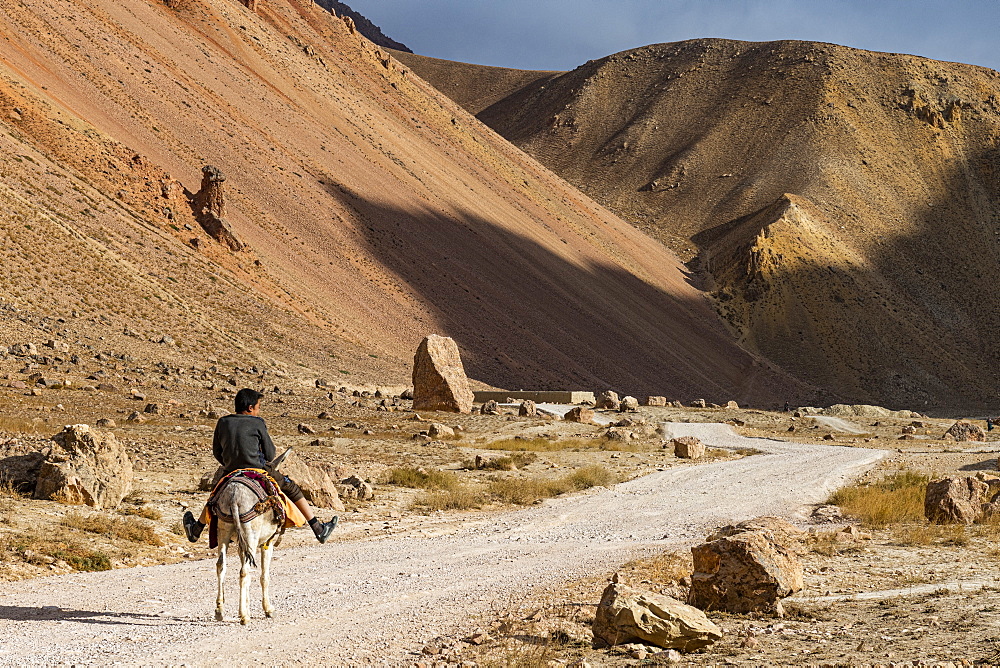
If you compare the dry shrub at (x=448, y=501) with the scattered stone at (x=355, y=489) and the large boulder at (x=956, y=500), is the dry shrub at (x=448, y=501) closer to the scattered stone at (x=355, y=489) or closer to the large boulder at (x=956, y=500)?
the scattered stone at (x=355, y=489)

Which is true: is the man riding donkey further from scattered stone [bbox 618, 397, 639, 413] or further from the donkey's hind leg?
scattered stone [bbox 618, 397, 639, 413]

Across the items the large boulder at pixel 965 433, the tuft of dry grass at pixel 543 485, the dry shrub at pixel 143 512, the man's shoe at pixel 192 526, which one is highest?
the man's shoe at pixel 192 526

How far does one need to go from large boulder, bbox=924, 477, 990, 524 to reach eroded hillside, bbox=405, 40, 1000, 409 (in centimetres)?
6565

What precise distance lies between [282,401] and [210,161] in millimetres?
26546

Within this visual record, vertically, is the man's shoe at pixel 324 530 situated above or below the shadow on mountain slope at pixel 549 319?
below

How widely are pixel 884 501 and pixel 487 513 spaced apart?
21.2 ft

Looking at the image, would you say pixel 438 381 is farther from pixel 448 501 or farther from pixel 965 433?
pixel 965 433

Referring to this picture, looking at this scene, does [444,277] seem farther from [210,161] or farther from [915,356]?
[915,356]

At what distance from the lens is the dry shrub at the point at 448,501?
16.8m

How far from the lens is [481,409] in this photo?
3722 centimetres

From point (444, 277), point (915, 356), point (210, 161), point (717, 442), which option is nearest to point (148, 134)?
point (210, 161)

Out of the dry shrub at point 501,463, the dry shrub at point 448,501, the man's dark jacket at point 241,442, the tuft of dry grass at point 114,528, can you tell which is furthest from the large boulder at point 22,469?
the dry shrub at point 501,463

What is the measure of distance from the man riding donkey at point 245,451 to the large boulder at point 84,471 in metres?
5.67

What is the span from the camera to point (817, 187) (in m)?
98.2
